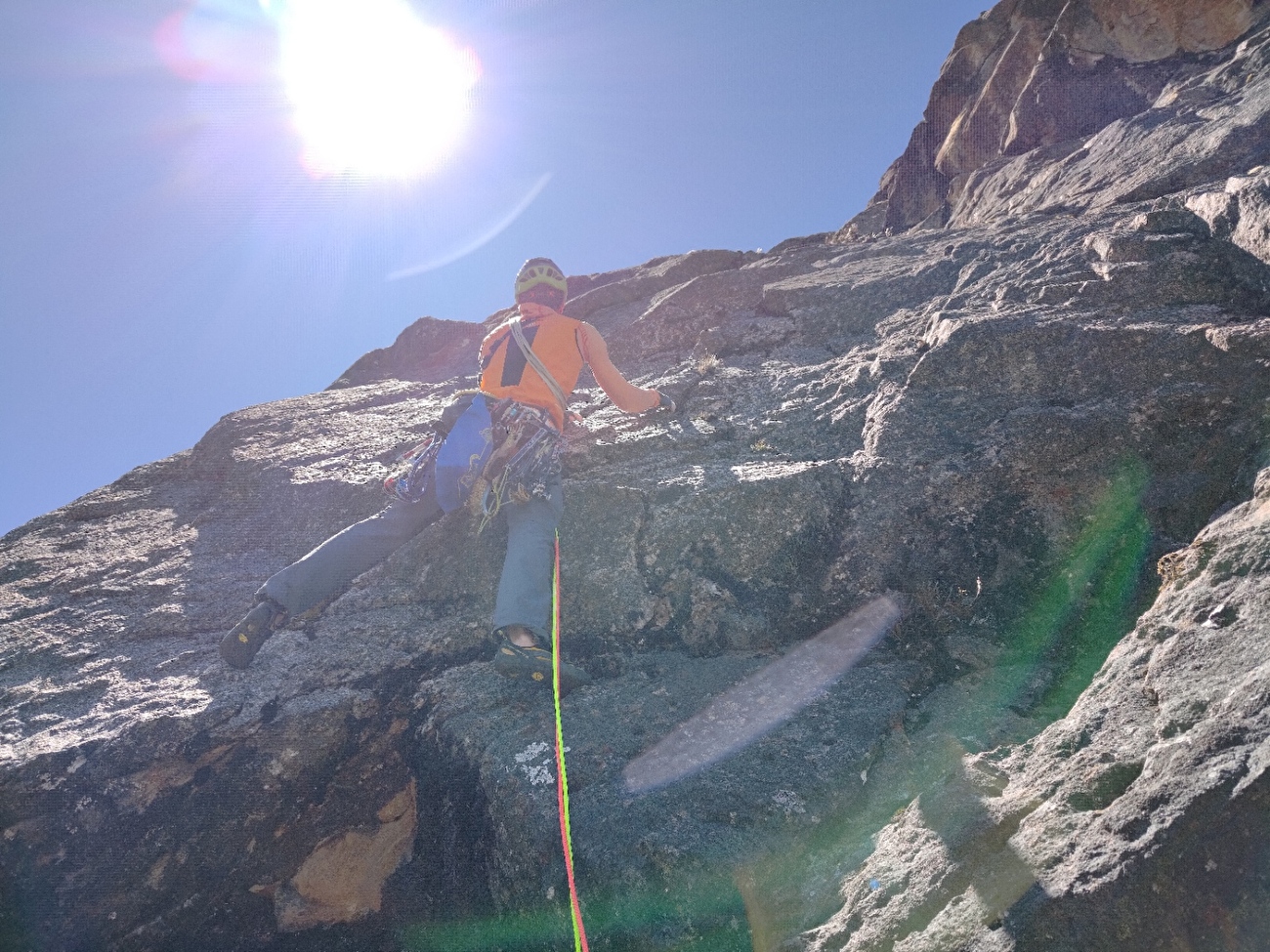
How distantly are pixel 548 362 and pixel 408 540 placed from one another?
171 centimetres

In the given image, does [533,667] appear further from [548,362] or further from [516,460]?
[548,362]

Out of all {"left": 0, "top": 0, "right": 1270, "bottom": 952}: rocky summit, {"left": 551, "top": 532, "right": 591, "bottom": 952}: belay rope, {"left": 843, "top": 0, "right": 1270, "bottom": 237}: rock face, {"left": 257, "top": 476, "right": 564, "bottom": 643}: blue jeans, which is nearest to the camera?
{"left": 0, "top": 0, "right": 1270, "bottom": 952}: rocky summit

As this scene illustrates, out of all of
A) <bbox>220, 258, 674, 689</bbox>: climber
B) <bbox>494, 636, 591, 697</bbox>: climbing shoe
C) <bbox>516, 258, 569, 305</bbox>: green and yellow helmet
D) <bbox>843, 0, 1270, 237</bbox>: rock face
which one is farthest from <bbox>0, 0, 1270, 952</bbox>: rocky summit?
<bbox>843, 0, 1270, 237</bbox>: rock face

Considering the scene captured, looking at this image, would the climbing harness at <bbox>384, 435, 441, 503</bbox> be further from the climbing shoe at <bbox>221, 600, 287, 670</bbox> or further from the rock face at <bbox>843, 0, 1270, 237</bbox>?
the rock face at <bbox>843, 0, 1270, 237</bbox>

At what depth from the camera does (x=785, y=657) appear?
404 centimetres

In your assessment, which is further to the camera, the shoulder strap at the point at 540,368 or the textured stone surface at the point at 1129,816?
the shoulder strap at the point at 540,368

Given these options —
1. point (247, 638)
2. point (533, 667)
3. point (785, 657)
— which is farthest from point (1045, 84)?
point (247, 638)

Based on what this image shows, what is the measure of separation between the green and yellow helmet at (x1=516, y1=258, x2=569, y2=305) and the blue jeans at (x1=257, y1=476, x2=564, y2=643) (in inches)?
72.7

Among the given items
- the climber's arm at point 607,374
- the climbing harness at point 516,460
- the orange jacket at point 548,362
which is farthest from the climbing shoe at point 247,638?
the climber's arm at point 607,374

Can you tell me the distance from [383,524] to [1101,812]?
451 centimetres

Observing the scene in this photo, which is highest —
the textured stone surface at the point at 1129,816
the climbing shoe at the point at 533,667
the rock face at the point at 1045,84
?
the rock face at the point at 1045,84

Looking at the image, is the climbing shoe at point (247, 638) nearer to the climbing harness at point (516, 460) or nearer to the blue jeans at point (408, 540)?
the blue jeans at point (408, 540)

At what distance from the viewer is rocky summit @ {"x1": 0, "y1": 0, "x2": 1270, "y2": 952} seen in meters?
2.22

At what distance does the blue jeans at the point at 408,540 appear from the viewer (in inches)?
168
